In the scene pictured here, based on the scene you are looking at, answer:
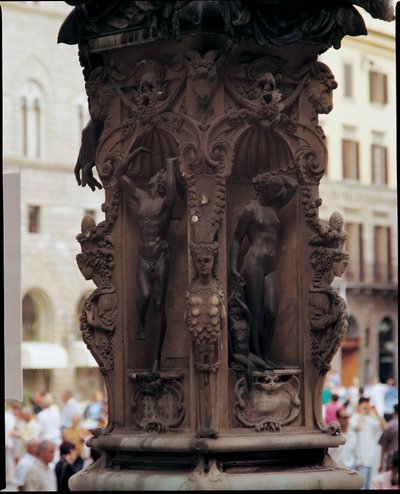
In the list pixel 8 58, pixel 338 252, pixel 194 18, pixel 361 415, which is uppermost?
pixel 8 58

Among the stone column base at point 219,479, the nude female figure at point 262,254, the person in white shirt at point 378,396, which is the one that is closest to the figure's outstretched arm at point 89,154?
the nude female figure at point 262,254

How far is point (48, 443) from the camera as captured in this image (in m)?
19.1

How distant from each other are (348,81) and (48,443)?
47.5m

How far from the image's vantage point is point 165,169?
35.3ft

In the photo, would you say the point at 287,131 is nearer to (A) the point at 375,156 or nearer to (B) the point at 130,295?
(B) the point at 130,295

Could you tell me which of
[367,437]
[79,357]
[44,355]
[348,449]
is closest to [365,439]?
[367,437]

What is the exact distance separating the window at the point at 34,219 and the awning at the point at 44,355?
311cm

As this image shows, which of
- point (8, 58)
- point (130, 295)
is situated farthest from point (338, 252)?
point (8, 58)

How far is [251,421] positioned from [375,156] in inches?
2237

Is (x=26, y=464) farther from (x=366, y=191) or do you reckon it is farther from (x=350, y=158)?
(x=366, y=191)

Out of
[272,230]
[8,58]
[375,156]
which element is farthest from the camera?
[375,156]

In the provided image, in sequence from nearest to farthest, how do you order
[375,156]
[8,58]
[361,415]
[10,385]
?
[10,385] < [361,415] < [8,58] < [375,156]

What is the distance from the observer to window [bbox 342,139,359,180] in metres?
65.2

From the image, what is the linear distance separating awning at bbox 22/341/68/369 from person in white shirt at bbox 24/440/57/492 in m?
37.0
